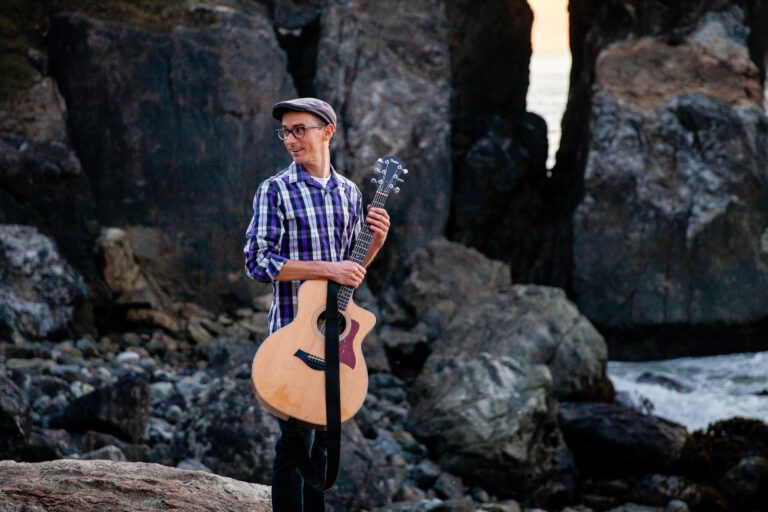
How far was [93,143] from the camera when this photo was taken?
41.5 ft

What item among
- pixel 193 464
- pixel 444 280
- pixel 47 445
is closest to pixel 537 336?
pixel 444 280

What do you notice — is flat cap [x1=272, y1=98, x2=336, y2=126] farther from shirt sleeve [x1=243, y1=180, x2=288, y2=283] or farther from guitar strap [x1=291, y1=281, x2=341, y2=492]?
guitar strap [x1=291, y1=281, x2=341, y2=492]

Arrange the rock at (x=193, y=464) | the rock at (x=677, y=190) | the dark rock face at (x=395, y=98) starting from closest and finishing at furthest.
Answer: the rock at (x=193, y=464)
the dark rock face at (x=395, y=98)
the rock at (x=677, y=190)

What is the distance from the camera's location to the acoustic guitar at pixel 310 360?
4.75m

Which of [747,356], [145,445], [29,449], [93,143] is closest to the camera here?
[29,449]

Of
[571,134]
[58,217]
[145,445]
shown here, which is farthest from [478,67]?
[145,445]

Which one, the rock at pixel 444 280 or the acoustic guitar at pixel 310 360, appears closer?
the acoustic guitar at pixel 310 360

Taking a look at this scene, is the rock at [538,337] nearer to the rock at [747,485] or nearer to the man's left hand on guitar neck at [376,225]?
the rock at [747,485]

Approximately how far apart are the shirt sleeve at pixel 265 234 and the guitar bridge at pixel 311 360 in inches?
12.4

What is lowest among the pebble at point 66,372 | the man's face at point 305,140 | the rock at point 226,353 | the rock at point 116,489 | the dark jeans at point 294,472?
the pebble at point 66,372

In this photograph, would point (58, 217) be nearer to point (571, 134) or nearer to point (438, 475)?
point (438, 475)

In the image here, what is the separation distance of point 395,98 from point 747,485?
6673 millimetres

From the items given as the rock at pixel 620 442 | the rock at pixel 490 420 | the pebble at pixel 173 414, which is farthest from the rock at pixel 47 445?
the rock at pixel 620 442

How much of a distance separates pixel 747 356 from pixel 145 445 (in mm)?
8211
